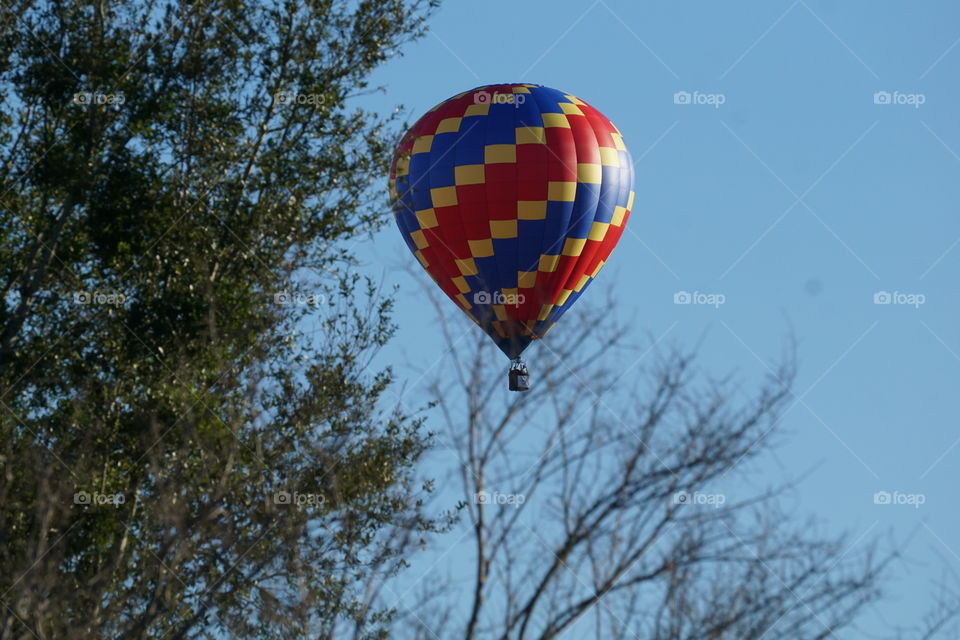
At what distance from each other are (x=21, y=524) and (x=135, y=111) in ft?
19.4

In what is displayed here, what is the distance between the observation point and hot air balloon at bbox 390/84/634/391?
88.9 feet

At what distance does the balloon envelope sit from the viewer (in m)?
27.1

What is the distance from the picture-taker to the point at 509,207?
27094 mm

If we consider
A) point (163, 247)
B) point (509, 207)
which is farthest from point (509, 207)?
point (163, 247)

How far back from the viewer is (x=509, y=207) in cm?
2709

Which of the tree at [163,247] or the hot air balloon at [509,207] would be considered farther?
the hot air balloon at [509,207]

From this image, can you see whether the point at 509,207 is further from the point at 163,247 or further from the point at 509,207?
the point at 163,247

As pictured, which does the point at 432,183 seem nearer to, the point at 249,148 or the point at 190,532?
the point at 249,148

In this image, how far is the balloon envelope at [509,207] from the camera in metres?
27.1

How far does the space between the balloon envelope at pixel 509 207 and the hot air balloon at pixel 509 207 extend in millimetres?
17

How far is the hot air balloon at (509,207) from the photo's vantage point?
88.9ft

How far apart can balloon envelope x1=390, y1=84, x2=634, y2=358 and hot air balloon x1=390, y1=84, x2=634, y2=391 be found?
0.02m

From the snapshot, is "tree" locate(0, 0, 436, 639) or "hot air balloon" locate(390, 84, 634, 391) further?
"hot air balloon" locate(390, 84, 634, 391)

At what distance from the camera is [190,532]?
12.8m
